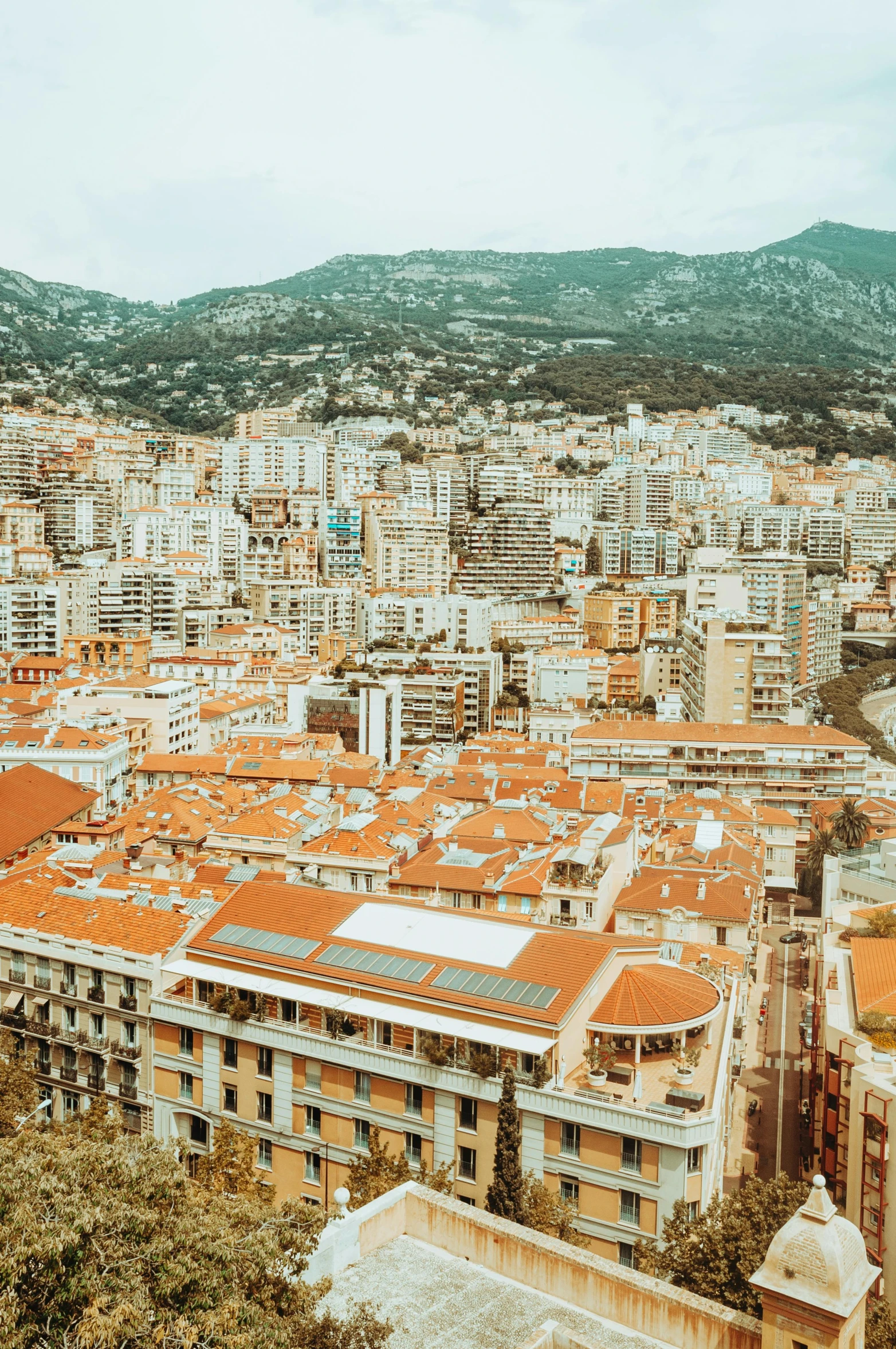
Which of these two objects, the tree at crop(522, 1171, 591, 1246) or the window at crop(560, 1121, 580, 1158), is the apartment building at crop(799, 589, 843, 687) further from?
the tree at crop(522, 1171, 591, 1246)

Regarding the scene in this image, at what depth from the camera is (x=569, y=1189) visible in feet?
67.0

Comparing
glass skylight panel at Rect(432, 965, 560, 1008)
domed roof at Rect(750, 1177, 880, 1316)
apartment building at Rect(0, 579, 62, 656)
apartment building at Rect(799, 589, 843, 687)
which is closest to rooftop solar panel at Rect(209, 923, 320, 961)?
glass skylight panel at Rect(432, 965, 560, 1008)

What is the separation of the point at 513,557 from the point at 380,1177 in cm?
10358

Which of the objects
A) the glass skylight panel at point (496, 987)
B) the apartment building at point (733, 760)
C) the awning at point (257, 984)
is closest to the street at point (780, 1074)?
the glass skylight panel at point (496, 987)

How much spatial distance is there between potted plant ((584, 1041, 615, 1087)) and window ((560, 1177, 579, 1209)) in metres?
1.67

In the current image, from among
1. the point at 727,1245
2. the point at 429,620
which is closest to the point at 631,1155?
the point at 727,1245

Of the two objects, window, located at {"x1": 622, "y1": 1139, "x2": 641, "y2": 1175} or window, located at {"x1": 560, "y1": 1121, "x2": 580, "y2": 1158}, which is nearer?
window, located at {"x1": 622, "y1": 1139, "x2": 641, "y2": 1175}

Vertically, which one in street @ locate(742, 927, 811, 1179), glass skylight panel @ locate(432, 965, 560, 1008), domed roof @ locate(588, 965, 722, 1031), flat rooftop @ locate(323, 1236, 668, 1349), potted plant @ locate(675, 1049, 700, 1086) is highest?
flat rooftop @ locate(323, 1236, 668, 1349)

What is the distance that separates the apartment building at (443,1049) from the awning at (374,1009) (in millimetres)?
44

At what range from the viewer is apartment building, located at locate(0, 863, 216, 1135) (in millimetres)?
26484

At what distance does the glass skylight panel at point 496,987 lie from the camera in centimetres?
2206

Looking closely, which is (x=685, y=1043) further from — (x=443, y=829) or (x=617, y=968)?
(x=443, y=829)

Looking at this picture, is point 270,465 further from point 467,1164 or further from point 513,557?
point 467,1164

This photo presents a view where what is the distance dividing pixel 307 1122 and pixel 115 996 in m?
6.51
